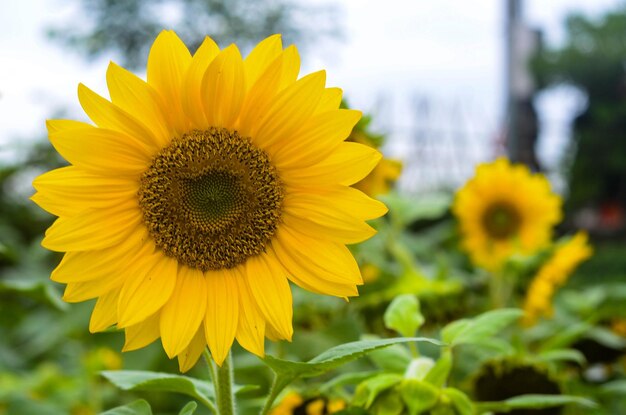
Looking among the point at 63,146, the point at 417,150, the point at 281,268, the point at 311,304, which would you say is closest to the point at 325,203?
the point at 281,268

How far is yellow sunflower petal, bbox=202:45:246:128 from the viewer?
554 millimetres

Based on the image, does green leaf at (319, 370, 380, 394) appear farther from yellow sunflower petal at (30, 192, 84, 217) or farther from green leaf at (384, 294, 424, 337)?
yellow sunflower petal at (30, 192, 84, 217)

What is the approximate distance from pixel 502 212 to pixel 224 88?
1133 millimetres

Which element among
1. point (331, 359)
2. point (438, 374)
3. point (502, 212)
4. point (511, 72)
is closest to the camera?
point (331, 359)

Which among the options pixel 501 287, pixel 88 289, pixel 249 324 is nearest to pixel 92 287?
pixel 88 289

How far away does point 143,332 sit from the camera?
581mm

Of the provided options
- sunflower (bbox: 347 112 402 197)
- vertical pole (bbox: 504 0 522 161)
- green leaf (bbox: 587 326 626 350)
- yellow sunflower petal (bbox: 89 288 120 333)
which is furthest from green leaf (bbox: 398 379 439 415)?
vertical pole (bbox: 504 0 522 161)

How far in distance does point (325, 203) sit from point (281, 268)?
57mm

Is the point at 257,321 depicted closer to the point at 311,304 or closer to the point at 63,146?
the point at 63,146

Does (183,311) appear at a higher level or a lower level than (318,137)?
lower

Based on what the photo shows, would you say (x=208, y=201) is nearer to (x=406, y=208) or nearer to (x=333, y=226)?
(x=333, y=226)

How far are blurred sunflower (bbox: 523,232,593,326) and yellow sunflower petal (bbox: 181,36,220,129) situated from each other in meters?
0.98

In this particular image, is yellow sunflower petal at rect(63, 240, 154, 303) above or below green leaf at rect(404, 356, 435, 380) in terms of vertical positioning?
above

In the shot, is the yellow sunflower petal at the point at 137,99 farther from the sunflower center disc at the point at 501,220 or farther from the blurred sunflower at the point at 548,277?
the sunflower center disc at the point at 501,220
